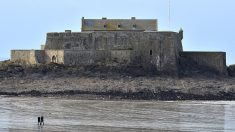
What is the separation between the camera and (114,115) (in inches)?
1441

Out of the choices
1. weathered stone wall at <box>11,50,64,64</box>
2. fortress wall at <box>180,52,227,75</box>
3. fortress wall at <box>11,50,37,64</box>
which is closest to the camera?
weathered stone wall at <box>11,50,64,64</box>

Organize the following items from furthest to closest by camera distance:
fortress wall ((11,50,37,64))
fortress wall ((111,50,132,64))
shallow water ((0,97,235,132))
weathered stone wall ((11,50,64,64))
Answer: fortress wall ((11,50,37,64)) < weathered stone wall ((11,50,64,64)) < fortress wall ((111,50,132,64)) < shallow water ((0,97,235,132))

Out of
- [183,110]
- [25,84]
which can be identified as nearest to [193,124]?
[183,110]

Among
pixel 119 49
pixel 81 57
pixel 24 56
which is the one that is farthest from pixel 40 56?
pixel 119 49

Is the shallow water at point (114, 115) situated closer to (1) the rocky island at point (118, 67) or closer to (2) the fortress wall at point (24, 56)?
(1) the rocky island at point (118, 67)

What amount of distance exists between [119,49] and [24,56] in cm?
706

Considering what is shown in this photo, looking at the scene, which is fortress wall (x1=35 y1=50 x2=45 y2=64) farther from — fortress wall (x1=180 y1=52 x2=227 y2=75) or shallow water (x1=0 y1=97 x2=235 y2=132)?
fortress wall (x1=180 y1=52 x2=227 y2=75)

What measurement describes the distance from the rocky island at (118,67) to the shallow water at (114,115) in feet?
8.16

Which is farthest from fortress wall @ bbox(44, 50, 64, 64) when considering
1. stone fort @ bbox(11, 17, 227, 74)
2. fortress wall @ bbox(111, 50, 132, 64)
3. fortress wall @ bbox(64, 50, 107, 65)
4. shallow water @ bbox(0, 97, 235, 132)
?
shallow water @ bbox(0, 97, 235, 132)

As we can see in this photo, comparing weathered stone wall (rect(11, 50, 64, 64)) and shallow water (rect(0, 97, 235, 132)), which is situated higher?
weathered stone wall (rect(11, 50, 64, 64))

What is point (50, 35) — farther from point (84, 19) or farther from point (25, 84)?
point (25, 84)

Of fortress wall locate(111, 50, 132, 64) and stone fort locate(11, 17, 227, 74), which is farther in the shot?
fortress wall locate(111, 50, 132, 64)

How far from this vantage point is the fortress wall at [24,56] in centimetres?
5350

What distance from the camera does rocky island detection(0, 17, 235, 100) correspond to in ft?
156
